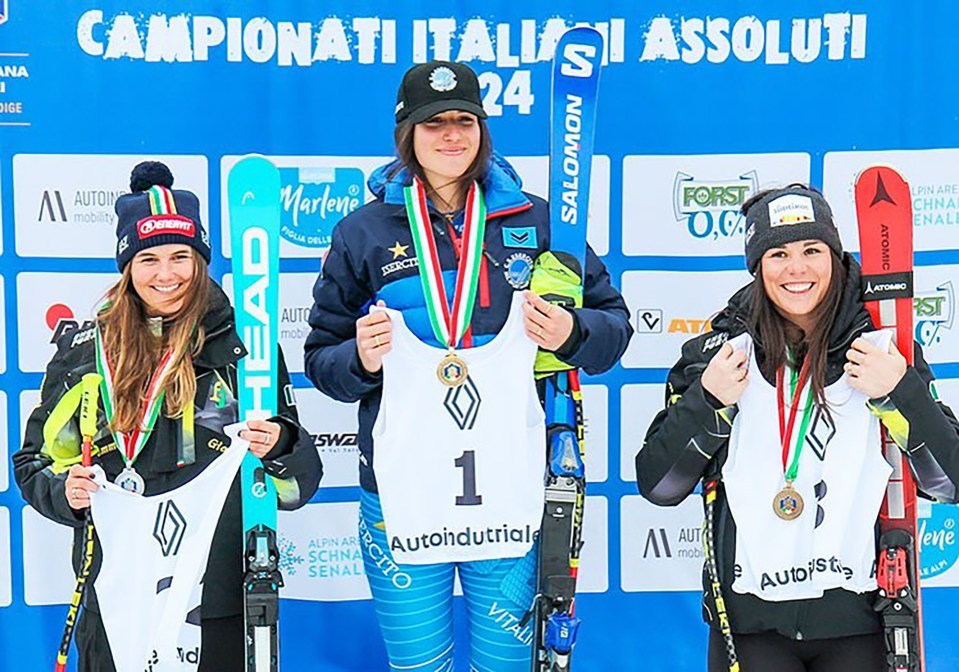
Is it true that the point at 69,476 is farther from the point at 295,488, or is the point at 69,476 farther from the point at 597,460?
the point at 597,460

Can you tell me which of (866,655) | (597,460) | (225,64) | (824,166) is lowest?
(866,655)

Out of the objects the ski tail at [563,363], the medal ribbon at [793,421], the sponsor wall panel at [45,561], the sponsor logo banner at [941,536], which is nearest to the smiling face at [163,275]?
the ski tail at [563,363]

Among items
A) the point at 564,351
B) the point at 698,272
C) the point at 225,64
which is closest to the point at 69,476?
the point at 564,351

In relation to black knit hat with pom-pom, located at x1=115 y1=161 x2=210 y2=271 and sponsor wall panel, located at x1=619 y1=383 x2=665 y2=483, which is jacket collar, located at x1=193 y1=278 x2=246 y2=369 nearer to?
black knit hat with pom-pom, located at x1=115 y1=161 x2=210 y2=271

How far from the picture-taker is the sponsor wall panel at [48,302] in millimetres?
3959

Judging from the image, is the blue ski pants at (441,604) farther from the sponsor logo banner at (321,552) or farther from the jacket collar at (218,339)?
the sponsor logo banner at (321,552)

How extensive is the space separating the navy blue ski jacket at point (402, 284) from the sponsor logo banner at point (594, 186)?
0.88 meters

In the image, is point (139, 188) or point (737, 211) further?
point (737, 211)

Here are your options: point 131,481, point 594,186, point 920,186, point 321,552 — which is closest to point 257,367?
point 131,481

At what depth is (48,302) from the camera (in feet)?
13.0

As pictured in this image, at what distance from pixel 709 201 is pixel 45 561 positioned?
243 centimetres

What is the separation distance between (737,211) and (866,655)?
170 centimetres

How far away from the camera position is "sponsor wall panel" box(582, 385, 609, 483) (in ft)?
13.5

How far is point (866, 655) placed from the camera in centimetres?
276
